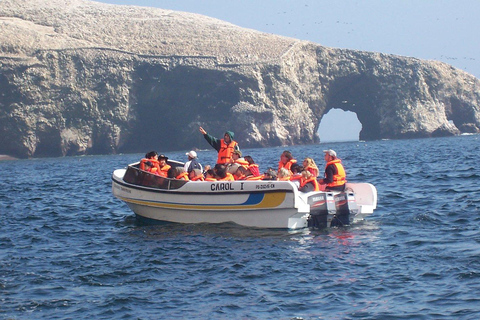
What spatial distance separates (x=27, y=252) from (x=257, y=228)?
5.12 m

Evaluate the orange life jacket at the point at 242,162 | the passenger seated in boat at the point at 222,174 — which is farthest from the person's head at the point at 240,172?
the orange life jacket at the point at 242,162

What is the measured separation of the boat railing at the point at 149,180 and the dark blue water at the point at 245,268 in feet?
3.41

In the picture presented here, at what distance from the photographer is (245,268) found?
1183 cm

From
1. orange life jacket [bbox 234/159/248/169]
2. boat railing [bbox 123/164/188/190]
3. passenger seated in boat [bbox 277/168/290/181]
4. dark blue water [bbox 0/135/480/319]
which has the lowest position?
dark blue water [bbox 0/135/480/319]

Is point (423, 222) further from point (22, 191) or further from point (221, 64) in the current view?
point (221, 64)

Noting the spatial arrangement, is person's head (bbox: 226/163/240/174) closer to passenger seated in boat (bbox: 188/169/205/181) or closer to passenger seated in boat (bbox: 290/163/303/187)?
passenger seated in boat (bbox: 188/169/205/181)

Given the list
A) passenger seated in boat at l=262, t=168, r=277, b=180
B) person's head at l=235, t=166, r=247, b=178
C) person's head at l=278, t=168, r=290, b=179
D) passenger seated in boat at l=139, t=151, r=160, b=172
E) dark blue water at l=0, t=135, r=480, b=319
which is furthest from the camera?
passenger seated in boat at l=139, t=151, r=160, b=172

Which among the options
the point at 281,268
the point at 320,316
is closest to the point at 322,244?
the point at 281,268

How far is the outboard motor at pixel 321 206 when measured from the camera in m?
15.3

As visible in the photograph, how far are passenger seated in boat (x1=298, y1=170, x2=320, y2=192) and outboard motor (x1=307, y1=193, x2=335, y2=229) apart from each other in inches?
23.0

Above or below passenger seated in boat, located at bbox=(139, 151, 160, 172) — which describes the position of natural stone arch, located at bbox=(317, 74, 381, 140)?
above

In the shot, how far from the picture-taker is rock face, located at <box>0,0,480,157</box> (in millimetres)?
91188

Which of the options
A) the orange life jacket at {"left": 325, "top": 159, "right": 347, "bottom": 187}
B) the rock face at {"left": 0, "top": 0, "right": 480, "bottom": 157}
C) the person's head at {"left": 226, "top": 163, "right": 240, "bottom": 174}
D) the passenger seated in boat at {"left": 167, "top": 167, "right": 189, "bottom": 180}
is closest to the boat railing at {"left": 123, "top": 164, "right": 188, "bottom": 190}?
the passenger seated in boat at {"left": 167, "top": 167, "right": 189, "bottom": 180}

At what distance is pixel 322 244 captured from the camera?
13.7m
